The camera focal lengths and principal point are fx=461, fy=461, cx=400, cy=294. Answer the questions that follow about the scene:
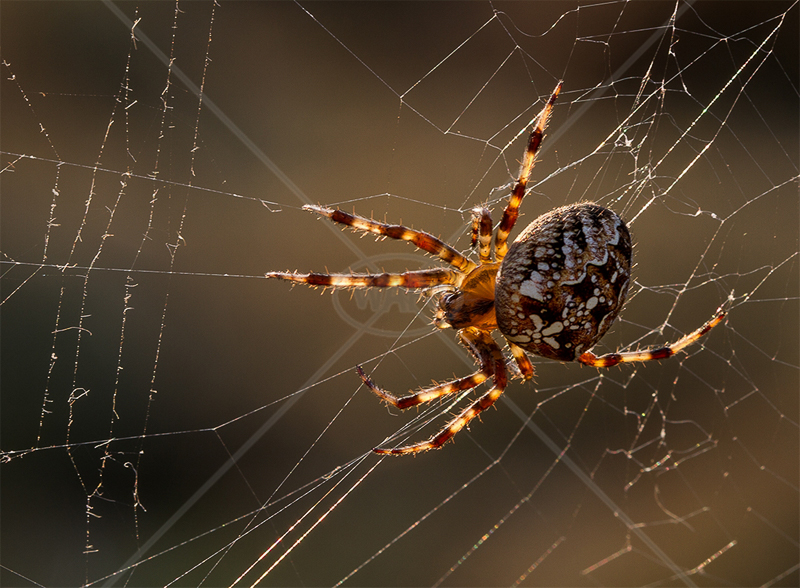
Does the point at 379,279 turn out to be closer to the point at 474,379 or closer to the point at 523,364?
the point at 474,379

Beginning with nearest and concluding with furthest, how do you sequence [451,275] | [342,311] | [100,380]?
[451,275] → [100,380] → [342,311]

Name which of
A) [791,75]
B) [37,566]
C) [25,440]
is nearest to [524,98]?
[791,75]

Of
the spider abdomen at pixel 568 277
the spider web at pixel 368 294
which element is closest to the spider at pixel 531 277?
the spider abdomen at pixel 568 277

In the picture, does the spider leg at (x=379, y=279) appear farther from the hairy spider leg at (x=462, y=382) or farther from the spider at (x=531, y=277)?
the hairy spider leg at (x=462, y=382)

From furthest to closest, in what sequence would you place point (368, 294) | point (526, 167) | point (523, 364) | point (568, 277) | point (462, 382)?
point (368, 294) → point (523, 364) → point (462, 382) → point (526, 167) → point (568, 277)

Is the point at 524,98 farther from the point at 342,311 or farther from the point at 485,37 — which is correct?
the point at 342,311

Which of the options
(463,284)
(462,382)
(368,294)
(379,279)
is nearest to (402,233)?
(379,279)
